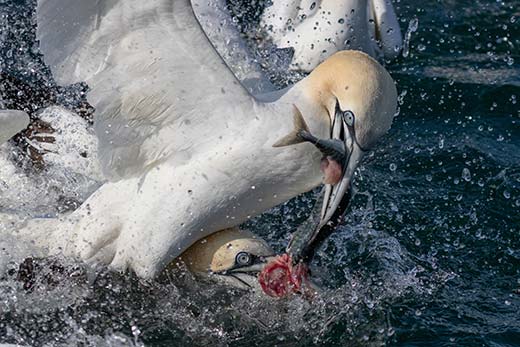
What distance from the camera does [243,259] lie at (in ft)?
19.8

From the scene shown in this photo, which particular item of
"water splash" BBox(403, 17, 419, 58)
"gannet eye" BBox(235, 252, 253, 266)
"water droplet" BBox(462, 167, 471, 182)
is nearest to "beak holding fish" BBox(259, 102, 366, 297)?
"gannet eye" BBox(235, 252, 253, 266)

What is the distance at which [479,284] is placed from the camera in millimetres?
6504

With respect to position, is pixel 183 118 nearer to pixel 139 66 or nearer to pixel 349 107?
pixel 139 66

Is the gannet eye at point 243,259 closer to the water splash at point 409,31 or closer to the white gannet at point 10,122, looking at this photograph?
the white gannet at point 10,122

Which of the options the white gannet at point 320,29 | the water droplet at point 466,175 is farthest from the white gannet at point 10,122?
the white gannet at point 320,29

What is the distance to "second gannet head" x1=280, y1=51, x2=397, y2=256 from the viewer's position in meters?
5.69

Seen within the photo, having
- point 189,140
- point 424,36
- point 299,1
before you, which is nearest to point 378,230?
point 189,140

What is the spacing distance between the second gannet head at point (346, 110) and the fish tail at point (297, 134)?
5 cm

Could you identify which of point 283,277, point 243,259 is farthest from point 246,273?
point 283,277

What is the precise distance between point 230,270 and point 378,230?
1.25m

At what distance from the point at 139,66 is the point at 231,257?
1016 mm

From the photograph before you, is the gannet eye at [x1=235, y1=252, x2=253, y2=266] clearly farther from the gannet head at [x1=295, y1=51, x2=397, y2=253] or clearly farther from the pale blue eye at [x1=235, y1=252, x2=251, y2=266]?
the gannet head at [x1=295, y1=51, x2=397, y2=253]

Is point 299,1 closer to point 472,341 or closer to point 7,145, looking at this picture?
point 7,145

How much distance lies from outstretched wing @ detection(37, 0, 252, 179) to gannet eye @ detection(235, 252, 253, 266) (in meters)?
0.60
